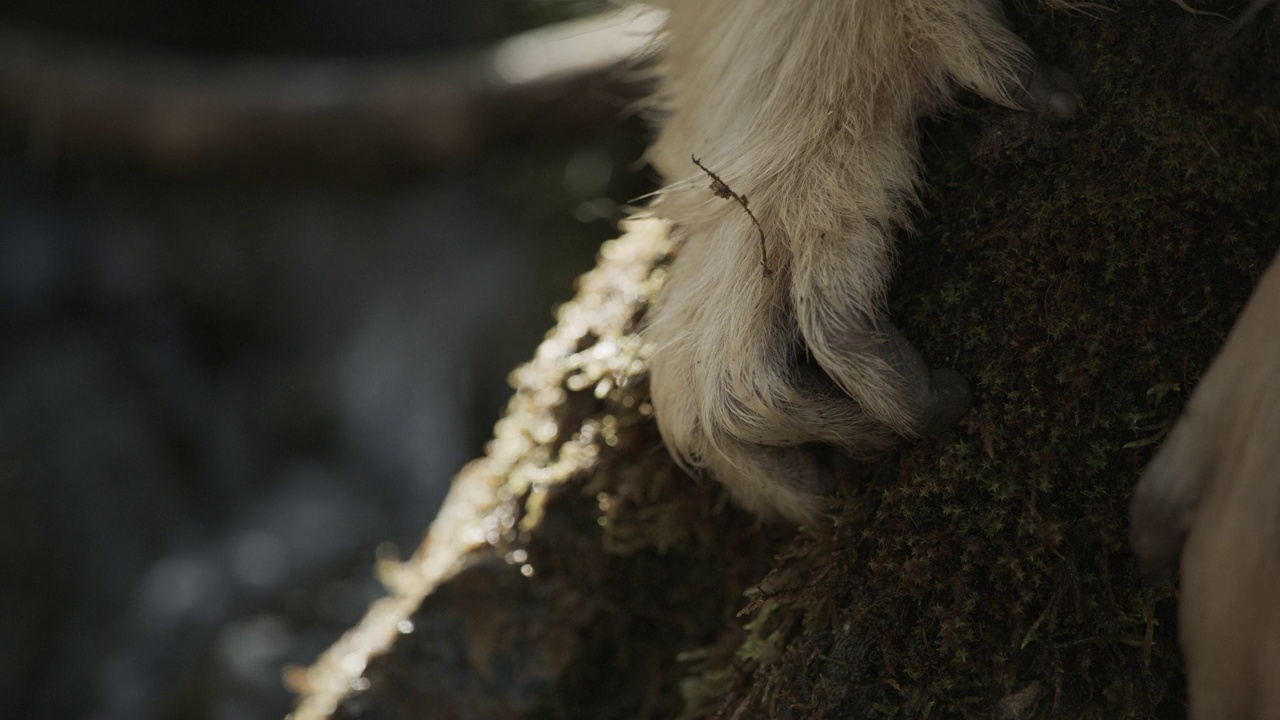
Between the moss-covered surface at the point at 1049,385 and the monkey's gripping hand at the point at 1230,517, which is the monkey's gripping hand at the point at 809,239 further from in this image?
the monkey's gripping hand at the point at 1230,517

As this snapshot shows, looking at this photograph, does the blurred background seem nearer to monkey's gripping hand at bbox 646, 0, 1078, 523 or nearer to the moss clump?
monkey's gripping hand at bbox 646, 0, 1078, 523

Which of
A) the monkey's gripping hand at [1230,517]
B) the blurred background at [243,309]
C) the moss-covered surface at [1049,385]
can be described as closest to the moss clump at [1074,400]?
the moss-covered surface at [1049,385]

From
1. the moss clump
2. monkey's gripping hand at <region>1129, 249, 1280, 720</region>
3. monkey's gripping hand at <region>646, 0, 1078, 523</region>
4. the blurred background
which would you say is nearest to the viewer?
monkey's gripping hand at <region>1129, 249, 1280, 720</region>

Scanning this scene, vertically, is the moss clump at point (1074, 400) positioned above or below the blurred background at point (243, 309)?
below

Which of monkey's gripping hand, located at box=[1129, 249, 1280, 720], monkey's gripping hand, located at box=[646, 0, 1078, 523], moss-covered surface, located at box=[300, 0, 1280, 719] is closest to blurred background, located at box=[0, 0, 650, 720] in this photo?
monkey's gripping hand, located at box=[646, 0, 1078, 523]

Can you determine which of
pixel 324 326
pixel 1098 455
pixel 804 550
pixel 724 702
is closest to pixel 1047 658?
pixel 1098 455

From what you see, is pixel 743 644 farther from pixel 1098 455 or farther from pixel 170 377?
pixel 170 377
